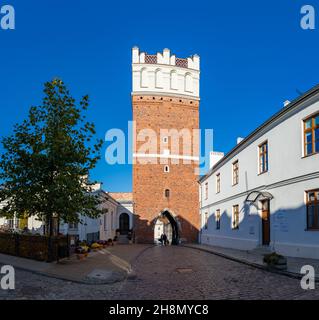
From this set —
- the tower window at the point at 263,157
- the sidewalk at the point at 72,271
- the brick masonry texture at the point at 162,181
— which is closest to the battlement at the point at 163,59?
the brick masonry texture at the point at 162,181

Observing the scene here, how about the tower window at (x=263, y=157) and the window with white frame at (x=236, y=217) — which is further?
the window with white frame at (x=236, y=217)

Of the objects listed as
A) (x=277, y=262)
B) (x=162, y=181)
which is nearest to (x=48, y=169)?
(x=277, y=262)

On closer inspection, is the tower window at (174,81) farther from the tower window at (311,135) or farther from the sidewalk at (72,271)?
the sidewalk at (72,271)

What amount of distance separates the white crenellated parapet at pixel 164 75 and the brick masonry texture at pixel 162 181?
42.3 inches

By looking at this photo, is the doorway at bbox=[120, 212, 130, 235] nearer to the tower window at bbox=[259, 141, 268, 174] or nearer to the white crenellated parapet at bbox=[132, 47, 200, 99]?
the white crenellated parapet at bbox=[132, 47, 200, 99]

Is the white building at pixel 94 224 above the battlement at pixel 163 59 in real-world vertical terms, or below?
below

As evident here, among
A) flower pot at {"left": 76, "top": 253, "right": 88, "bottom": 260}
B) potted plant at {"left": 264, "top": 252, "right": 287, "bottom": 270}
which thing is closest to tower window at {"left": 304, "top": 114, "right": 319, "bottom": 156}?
potted plant at {"left": 264, "top": 252, "right": 287, "bottom": 270}

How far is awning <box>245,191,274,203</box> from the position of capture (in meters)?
18.9

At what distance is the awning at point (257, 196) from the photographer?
62.1ft

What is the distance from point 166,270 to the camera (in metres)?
13.9
